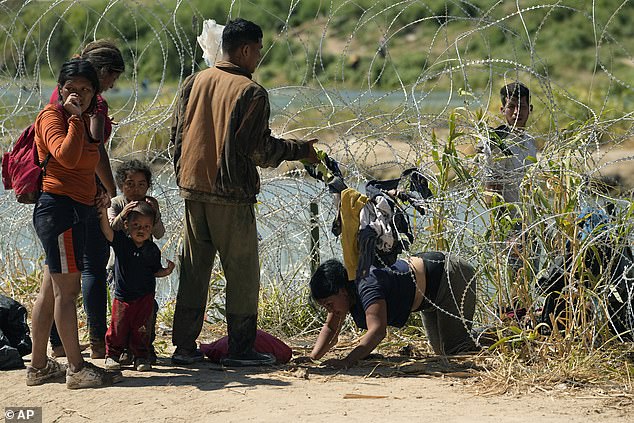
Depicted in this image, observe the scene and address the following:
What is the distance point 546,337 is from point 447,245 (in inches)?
40.7

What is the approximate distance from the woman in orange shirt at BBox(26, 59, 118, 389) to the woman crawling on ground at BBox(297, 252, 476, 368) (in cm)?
118

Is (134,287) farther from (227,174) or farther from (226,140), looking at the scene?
(226,140)

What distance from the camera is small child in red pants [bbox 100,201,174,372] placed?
5.81 meters

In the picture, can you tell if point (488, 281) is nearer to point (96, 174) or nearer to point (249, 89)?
point (249, 89)

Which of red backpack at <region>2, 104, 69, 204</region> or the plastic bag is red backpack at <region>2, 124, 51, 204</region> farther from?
the plastic bag

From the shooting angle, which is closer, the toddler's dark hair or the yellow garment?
the yellow garment

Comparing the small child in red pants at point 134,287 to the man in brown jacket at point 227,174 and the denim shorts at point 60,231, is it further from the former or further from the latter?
the denim shorts at point 60,231


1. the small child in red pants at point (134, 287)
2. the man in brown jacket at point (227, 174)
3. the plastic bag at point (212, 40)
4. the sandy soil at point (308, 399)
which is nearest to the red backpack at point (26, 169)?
the small child in red pants at point (134, 287)

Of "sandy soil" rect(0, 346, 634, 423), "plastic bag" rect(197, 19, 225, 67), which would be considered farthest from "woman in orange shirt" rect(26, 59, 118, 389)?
"plastic bag" rect(197, 19, 225, 67)

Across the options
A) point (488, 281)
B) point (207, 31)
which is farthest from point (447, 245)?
point (207, 31)

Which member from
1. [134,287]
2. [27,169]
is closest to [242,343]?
[134,287]

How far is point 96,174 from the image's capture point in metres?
5.79

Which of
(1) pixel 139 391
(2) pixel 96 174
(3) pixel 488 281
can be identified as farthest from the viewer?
(3) pixel 488 281

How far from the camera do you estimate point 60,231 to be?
524cm
